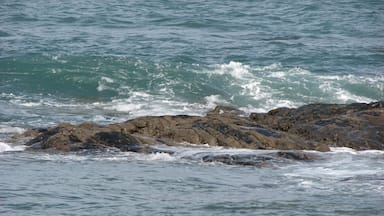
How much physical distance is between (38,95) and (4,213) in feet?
46.0

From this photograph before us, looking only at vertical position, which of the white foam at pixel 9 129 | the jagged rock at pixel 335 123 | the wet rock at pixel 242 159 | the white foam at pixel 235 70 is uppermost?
the wet rock at pixel 242 159

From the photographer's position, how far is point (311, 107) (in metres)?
19.4

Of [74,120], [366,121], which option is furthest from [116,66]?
[366,121]

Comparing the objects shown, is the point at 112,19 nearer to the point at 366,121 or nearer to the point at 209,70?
the point at 209,70

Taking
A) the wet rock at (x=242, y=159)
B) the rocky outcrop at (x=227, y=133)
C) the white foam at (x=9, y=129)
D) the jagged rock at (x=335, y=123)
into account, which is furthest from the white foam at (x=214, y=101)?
the wet rock at (x=242, y=159)

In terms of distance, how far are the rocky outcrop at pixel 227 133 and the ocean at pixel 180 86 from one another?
532 mm

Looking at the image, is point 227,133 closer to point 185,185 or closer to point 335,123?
point 335,123

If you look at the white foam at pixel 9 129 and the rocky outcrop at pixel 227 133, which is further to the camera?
the white foam at pixel 9 129

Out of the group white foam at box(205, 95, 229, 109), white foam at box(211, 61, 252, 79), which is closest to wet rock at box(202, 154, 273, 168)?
white foam at box(205, 95, 229, 109)

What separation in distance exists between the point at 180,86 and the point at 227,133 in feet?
31.6

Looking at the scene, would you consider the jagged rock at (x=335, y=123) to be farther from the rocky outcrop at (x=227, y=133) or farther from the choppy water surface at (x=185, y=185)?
the choppy water surface at (x=185, y=185)

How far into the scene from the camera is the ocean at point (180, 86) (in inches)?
489

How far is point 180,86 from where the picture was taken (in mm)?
26375

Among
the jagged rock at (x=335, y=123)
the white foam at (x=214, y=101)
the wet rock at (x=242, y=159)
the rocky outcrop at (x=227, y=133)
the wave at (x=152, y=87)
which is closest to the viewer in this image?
the wet rock at (x=242, y=159)
